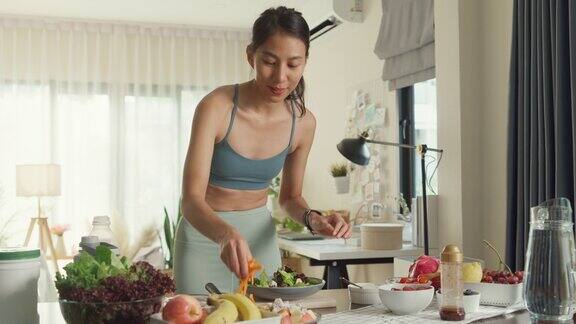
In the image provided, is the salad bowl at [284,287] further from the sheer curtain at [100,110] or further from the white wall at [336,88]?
the sheer curtain at [100,110]

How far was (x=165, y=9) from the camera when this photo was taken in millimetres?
5906

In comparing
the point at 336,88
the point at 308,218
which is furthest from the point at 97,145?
the point at 308,218

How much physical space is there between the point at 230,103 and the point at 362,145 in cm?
139

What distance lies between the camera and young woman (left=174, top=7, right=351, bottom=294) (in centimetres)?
178

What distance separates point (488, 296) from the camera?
59.4 inches

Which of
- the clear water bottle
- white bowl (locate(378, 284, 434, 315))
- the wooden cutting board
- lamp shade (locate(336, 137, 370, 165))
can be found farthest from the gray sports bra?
lamp shade (locate(336, 137, 370, 165))

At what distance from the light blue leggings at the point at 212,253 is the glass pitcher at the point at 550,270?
0.89 metres

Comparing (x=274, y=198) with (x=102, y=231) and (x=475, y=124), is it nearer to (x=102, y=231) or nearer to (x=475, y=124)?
(x=475, y=124)

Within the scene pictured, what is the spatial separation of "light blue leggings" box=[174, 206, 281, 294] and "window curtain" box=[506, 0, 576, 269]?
1105mm

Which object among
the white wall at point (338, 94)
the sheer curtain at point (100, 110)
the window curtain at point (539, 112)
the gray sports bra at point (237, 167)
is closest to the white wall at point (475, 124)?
the window curtain at point (539, 112)

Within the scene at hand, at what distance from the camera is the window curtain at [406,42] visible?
3.57m

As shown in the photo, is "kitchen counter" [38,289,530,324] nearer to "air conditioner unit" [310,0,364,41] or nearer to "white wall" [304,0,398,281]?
"white wall" [304,0,398,281]

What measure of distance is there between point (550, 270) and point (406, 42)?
103 inches

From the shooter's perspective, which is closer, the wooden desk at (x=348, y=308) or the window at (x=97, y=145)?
the wooden desk at (x=348, y=308)
